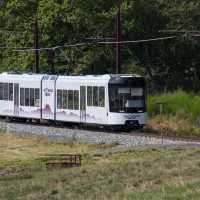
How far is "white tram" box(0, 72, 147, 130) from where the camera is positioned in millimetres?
32344

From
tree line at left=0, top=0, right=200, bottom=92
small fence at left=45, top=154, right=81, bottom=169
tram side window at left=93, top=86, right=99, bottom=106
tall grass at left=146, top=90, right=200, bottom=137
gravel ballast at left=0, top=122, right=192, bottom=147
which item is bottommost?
small fence at left=45, top=154, right=81, bottom=169

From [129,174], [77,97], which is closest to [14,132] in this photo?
[77,97]

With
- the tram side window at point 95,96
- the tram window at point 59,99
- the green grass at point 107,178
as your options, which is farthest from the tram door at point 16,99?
the green grass at point 107,178

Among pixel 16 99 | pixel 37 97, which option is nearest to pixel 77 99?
pixel 37 97

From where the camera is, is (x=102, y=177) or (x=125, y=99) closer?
(x=102, y=177)

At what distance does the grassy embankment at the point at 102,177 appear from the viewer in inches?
509

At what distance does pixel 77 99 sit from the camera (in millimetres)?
34500

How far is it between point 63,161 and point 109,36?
24.7 meters

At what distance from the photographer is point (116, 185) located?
49.4 feet

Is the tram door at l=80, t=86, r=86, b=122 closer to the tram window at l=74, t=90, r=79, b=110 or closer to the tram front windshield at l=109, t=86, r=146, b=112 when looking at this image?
the tram window at l=74, t=90, r=79, b=110

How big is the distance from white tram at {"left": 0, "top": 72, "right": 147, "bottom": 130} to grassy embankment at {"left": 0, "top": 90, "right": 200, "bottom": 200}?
5.91 m

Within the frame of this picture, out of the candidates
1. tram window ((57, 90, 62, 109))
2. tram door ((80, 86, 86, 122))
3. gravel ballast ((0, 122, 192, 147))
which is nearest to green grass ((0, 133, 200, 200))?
gravel ballast ((0, 122, 192, 147))

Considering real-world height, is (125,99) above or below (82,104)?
above

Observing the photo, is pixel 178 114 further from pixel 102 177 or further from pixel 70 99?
pixel 102 177
